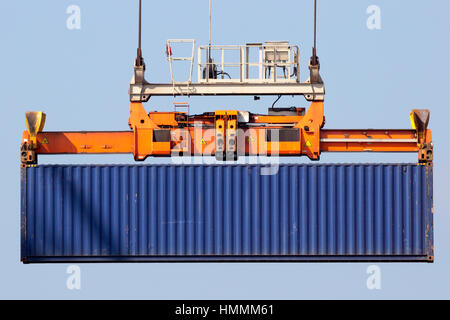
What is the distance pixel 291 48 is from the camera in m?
23.3

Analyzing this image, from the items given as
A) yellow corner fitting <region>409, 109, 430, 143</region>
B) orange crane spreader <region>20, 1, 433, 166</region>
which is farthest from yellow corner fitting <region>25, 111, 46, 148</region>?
yellow corner fitting <region>409, 109, 430, 143</region>

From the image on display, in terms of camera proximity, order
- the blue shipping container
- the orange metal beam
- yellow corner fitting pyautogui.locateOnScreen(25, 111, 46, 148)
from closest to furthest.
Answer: the blue shipping container
yellow corner fitting pyautogui.locateOnScreen(25, 111, 46, 148)
the orange metal beam

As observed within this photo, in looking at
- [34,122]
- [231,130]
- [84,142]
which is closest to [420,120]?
[231,130]

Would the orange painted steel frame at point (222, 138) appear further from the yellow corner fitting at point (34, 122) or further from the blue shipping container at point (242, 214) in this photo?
the blue shipping container at point (242, 214)

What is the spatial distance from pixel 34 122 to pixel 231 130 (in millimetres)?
5785

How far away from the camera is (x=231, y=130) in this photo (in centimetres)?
2298

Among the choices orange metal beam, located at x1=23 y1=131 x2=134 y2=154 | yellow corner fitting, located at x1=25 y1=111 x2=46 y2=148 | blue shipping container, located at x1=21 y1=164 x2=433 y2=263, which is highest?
yellow corner fitting, located at x1=25 y1=111 x2=46 y2=148

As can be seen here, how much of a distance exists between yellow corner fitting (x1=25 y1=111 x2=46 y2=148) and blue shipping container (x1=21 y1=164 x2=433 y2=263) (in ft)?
5.96

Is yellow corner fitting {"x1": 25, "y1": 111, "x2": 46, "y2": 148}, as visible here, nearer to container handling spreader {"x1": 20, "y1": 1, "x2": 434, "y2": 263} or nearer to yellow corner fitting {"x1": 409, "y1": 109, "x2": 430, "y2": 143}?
container handling spreader {"x1": 20, "y1": 1, "x2": 434, "y2": 263}

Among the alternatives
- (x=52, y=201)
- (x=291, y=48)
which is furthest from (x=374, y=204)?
(x=52, y=201)

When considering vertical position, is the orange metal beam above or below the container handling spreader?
above

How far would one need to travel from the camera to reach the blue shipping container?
22156mm

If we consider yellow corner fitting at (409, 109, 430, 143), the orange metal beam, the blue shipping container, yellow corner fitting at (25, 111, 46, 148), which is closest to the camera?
the blue shipping container

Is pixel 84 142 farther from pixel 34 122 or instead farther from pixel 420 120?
pixel 420 120
